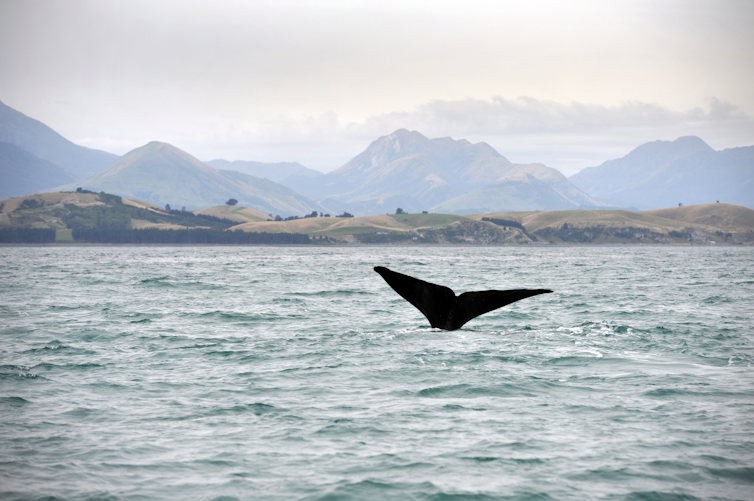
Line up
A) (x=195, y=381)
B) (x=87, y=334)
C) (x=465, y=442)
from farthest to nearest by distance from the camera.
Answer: (x=87, y=334)
(x=195, y=381)
(x=465, y=442)

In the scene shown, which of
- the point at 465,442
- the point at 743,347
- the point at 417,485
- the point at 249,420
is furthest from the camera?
the point at 743,347

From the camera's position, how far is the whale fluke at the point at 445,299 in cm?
1572

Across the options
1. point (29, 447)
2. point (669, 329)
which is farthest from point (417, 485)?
point (669, 329)

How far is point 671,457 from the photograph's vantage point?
11.2m

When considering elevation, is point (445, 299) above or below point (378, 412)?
above

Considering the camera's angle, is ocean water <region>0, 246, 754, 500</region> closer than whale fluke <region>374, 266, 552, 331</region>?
Yes

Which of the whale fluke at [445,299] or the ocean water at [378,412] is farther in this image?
the whale fluke at [445,299]

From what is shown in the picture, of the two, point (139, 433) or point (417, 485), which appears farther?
point (139, 433)

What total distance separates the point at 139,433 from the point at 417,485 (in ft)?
18.9

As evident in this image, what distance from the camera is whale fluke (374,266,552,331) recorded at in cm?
1572

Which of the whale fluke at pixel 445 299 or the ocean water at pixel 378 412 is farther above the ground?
the whale fluke at pixel 445 299

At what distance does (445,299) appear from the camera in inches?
685

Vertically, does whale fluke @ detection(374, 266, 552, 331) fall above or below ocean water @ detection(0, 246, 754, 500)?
above

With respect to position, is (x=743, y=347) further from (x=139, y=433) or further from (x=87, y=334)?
(x=87, y=334)
